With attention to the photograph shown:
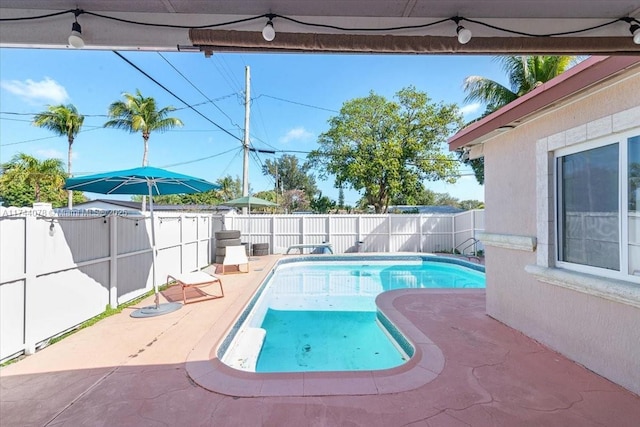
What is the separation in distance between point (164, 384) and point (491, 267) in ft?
15.9

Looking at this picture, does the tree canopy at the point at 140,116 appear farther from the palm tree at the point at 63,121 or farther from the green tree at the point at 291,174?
the green tree at the point at 291,174

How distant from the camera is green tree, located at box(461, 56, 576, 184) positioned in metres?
12.0

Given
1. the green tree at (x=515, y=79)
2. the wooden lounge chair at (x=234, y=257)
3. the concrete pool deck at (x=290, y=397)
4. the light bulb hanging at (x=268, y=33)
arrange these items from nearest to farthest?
the light bulb hanging at (x=268, y=33)
the concrete pool deck at (x=290, y=397)
the wooden lounge chair at (x=234, y=257)
the green tree at (x=515, y=79)

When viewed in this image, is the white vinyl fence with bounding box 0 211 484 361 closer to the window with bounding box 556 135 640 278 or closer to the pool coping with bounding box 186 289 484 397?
the pool coping with bounding box 186 289 484 397

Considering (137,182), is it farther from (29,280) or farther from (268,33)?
(268,33)

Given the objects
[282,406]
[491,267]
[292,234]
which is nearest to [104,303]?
[282,406]

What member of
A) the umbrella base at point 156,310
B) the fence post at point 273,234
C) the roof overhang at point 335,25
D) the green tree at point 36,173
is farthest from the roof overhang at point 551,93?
the green tree at point 36,173

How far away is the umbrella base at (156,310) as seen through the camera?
5.09 m

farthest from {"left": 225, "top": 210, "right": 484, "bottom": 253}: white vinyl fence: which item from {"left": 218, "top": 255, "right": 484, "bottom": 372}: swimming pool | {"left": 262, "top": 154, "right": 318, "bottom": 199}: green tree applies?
{"left": 262, "top": 154, "right": 318, "bottom": 199}: green tree

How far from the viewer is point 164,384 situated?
9.74 feet

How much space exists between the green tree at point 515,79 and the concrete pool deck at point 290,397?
10795mm

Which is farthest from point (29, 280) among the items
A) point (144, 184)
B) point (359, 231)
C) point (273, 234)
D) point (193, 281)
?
point (359, 231)

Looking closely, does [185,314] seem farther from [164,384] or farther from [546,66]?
[546,66]

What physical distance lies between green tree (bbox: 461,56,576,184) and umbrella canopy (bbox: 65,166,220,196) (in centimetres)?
1130
